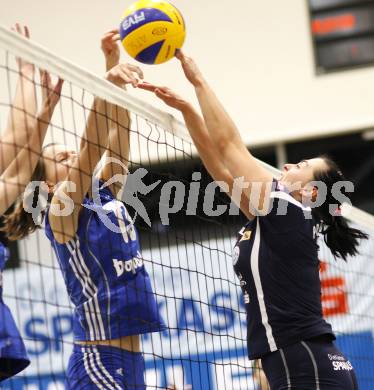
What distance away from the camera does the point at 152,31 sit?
3.78m

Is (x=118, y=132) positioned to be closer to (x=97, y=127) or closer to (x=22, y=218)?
(x=97, y=127)

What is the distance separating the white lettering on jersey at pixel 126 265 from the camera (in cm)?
373

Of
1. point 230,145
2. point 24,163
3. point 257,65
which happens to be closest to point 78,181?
point 24,163

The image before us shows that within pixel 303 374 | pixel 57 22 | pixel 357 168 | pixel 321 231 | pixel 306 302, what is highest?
pixel 57 22

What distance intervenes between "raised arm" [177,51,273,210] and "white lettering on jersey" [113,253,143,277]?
1.90 ft

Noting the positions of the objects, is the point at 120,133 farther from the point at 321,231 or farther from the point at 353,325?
the point at 353,325

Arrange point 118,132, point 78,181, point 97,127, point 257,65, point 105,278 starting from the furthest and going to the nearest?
point 257,65 < point 118,132 < point 97,127 < point 105,278 < point 78,181

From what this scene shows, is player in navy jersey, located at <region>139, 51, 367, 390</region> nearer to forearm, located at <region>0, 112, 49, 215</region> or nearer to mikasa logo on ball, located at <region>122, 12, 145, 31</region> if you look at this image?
mikasa logo on ball, located at <region>122, 12, 145, 31</region>

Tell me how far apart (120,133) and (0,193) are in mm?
875

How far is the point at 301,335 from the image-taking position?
3.39m

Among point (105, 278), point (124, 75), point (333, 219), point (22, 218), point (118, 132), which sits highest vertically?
point (124, 75)

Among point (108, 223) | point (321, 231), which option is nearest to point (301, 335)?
point (321, 231)

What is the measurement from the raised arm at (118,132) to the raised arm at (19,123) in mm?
640

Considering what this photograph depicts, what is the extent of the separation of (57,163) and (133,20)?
2.29 feet
